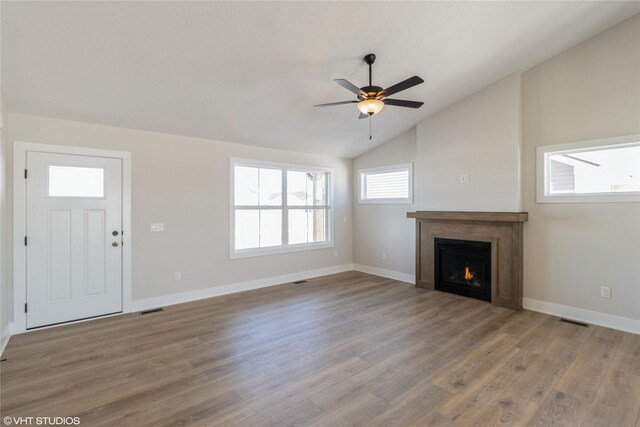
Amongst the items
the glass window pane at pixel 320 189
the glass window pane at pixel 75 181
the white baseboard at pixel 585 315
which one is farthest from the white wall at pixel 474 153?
the glass window pane at pixel 75 181

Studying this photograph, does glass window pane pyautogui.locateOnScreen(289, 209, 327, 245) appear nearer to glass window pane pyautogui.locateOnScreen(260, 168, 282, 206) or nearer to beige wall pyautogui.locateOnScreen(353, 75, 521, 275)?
glass window pane pyautogui.locateOnScreen(260, 168, 282, 206)

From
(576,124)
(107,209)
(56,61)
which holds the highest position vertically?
(56,61)

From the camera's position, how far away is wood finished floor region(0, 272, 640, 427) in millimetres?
2094

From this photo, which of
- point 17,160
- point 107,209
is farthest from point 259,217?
point 17,160

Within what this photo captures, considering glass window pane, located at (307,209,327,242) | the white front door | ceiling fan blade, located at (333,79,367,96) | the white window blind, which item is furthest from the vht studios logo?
the white window blind

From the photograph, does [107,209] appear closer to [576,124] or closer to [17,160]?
[17,160]

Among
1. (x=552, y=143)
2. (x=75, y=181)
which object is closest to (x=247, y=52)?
(x=75, y=181)

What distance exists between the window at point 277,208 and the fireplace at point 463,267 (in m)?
2.29

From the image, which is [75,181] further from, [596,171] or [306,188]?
[596,171]

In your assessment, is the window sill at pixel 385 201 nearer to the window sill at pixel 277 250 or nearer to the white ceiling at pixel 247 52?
the window sill at pixel 277 250

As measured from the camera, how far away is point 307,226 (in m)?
6.19

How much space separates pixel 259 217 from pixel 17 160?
10.4 feet

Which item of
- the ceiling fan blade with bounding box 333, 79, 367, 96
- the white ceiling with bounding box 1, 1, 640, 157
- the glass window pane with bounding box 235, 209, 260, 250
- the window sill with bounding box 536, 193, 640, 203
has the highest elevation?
the white ceiling with bounding box 1, 1, 640, 157

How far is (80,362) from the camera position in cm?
278
